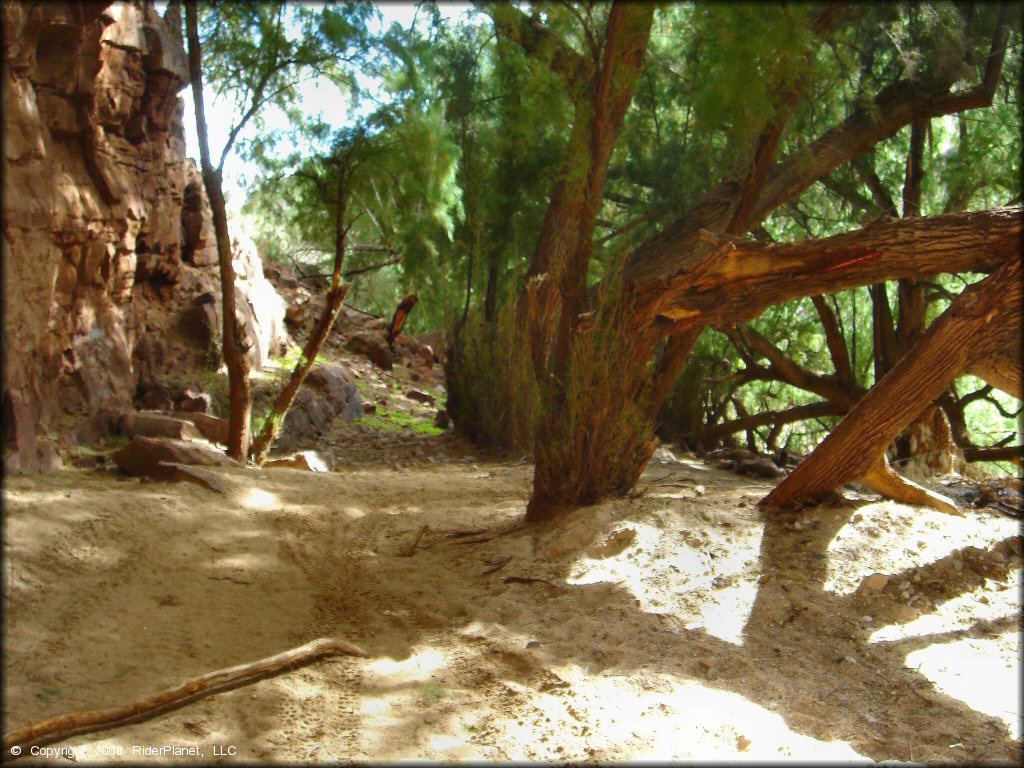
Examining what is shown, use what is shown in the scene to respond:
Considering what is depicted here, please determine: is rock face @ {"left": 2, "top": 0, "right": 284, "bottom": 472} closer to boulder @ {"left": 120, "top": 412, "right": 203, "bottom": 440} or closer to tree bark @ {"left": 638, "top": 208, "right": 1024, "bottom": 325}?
boulder @ {"left": 120, "top": 412, "right": 203, "bottom": 440}

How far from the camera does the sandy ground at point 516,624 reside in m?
2.82

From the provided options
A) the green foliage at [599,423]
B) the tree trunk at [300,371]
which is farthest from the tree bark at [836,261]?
the tree trunk at [300,371]

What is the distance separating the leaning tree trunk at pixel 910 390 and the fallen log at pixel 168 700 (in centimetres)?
269

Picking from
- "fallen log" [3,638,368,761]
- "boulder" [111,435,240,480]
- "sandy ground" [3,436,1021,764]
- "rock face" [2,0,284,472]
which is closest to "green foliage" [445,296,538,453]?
"rock face" [2,0,284,472]

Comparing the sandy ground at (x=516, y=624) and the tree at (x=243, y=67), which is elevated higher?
the tree at (x=243, y=67)

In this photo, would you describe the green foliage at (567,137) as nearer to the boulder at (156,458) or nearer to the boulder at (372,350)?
the boulder at (372,350)

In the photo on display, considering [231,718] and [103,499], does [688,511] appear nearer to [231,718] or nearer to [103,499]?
[231,718]

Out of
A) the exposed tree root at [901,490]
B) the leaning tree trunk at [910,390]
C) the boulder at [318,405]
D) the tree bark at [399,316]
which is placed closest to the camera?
the leaning tree trunk at [910,390]

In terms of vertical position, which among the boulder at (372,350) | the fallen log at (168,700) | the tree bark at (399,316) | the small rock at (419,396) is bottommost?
the fallen log at (168,700)

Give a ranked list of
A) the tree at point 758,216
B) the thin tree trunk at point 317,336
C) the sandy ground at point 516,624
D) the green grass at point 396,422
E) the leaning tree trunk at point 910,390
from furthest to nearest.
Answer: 1. the green grass at point 396,422
2. the thin tree trunk at point 317,336
3. the tree at point 758,216
4. the leaning tree trunk at point 910,390
5. the sandy ground at point 516,624

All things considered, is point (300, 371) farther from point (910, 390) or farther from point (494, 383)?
point (910, 390)

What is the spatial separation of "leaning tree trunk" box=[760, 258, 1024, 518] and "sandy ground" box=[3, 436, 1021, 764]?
0.61ft

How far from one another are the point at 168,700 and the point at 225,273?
4.19 meters

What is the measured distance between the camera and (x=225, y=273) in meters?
6.45
